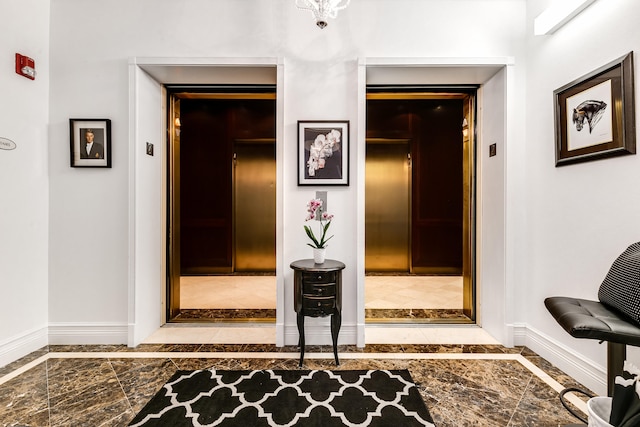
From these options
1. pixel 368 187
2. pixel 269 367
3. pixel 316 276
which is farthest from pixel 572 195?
pixel 368 187

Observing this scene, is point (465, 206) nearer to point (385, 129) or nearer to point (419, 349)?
point (419, 349)

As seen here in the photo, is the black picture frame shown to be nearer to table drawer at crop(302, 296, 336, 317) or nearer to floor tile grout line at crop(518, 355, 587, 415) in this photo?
table drawer at crop(302, 296, 336, 317)

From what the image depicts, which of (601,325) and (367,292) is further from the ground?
(601,325)

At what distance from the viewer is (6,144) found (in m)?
2.62

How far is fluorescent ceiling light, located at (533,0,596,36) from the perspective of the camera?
237 cm

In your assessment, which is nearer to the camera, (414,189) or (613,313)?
(613,313)

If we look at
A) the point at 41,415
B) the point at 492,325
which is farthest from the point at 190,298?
the point at 492,325

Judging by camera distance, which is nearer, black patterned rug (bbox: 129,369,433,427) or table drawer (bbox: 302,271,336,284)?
black patterned rug (bbox: 129,369,433,427)

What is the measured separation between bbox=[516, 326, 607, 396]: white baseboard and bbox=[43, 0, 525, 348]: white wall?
64.7 inches

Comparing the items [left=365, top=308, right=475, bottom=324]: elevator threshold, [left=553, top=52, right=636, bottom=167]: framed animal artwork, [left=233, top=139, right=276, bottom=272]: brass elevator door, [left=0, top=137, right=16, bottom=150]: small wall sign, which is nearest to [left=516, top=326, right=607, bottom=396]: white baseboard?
[left=365, top=308, right=475, bottom=324]: elevator threshold

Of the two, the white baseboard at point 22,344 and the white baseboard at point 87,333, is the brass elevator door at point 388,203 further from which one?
the white baseboard at point 22,344

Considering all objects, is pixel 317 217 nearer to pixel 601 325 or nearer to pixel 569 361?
Answer: pixel 601 325

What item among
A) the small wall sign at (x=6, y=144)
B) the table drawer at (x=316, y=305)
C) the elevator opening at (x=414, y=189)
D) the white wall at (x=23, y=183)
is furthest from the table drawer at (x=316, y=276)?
the elevator opening at (x=414, y=189)

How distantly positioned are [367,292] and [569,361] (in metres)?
2.46
